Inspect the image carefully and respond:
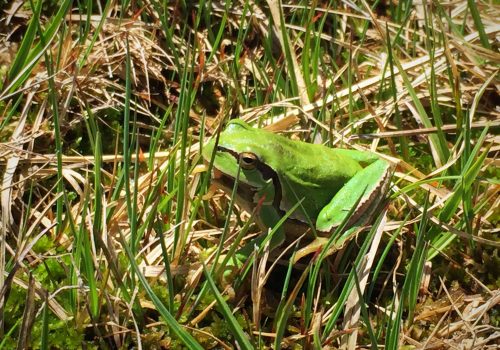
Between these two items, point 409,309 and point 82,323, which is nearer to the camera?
point 82,323

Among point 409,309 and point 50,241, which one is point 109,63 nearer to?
point 50,241

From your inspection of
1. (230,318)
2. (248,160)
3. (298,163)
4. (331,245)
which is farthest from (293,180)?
(230,318)

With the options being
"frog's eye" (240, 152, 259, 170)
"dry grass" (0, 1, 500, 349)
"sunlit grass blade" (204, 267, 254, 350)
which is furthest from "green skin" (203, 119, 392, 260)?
"sunlit grass blade" (204, 267, 254, 350)

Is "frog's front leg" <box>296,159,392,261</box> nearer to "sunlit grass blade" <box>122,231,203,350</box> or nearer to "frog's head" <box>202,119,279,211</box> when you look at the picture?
"frog's head" <box>202,119,279,211</box>

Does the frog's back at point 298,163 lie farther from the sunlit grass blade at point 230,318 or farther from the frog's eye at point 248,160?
the sunlit grass blade at point 230,318

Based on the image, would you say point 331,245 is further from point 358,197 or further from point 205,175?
point 205,175

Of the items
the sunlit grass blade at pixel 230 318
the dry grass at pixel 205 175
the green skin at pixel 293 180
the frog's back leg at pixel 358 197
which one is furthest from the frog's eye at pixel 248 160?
the sunlit grass blade at pixel 230 318

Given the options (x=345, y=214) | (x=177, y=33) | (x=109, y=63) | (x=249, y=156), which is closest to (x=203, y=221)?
(x=249, y=156)

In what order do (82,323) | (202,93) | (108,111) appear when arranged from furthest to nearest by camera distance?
(202,93) < (108,111) < (82,323)

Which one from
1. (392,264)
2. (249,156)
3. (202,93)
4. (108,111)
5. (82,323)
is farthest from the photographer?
(202,93)
